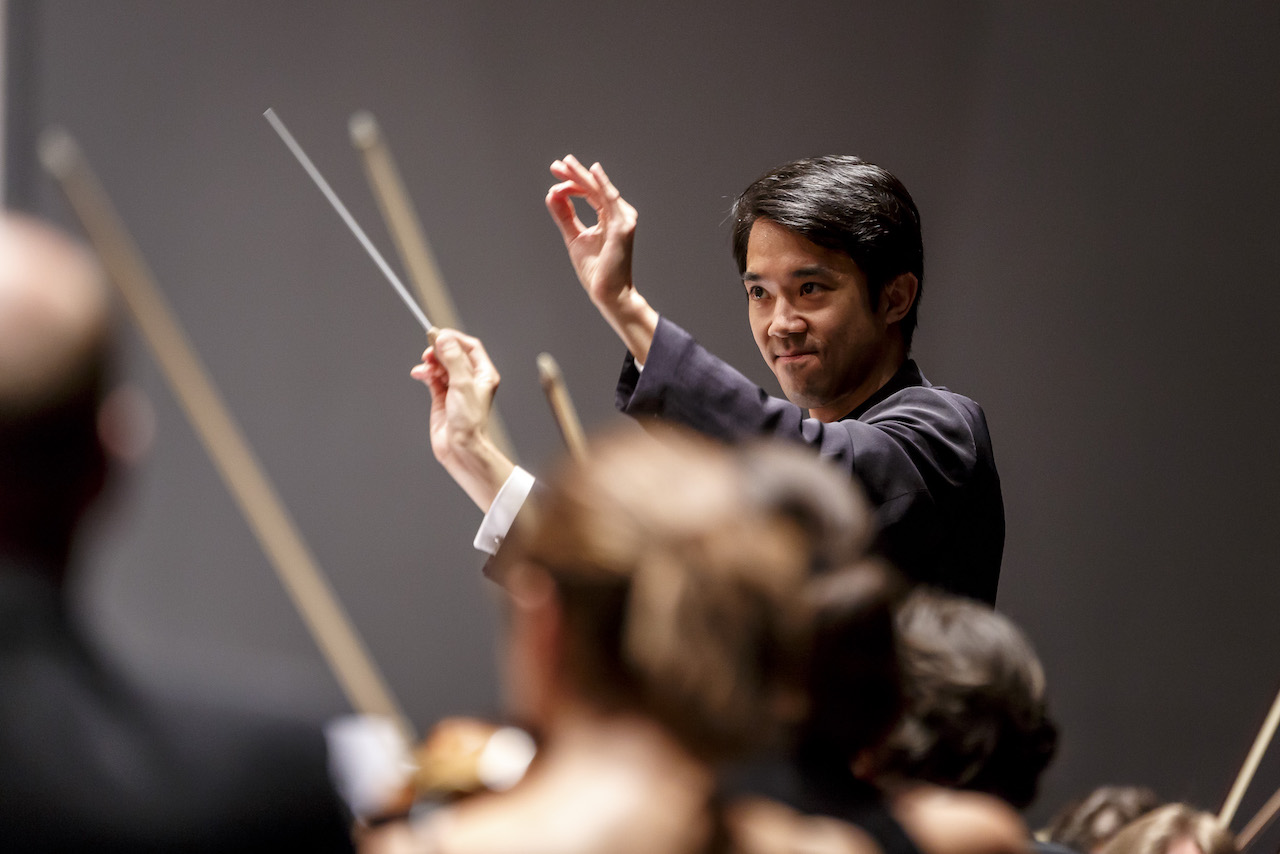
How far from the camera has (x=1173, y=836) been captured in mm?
1493

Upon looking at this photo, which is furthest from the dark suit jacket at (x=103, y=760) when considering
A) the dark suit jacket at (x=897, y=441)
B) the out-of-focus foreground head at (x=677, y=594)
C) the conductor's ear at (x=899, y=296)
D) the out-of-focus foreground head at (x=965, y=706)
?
the conductor's ear at (x=899, y=296)

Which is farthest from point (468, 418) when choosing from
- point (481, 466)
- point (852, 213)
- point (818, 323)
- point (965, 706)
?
point (965, 706)

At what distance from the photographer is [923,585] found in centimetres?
160

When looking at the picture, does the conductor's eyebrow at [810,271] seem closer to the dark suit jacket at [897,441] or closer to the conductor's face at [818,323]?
the conductor's face at [818,323]

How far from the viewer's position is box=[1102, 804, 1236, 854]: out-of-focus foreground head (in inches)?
58.3

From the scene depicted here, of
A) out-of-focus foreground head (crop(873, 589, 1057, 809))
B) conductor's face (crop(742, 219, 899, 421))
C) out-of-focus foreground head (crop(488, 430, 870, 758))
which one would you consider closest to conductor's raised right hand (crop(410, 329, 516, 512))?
conductor's face (crop(742, 219, 899, 421))

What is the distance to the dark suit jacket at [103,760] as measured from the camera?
685 millimetres

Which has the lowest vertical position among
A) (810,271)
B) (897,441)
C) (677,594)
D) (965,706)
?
(965,706)

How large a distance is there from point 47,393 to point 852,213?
1.29 metres

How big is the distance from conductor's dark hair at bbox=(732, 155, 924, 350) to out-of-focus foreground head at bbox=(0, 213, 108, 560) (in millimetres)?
1206

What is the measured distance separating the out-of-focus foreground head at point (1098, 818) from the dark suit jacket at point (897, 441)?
0.30 metres

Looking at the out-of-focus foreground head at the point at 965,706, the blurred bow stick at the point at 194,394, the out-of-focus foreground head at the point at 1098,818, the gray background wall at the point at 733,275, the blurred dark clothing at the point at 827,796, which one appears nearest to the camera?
the blurred dark clothing at the point at 827,796

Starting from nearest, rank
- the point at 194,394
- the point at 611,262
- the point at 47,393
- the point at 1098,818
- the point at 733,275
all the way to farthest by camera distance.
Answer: the point at 47,393
the point at 194,394
the point at 611,262
the point at 1098,818
the point at 733,275

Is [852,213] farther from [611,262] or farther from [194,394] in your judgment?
[194,394]
